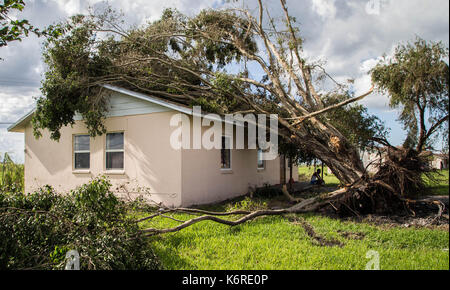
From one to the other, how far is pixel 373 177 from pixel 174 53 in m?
9.41

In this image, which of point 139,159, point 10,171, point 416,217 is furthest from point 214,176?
point 10,171

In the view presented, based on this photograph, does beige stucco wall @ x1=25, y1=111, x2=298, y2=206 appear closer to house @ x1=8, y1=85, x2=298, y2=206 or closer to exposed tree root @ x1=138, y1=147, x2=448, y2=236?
house @ x1=8, y1=85, x2=298, y2=206

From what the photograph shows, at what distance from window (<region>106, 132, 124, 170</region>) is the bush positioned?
6.02 meters

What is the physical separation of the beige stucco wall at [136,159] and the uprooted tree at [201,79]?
926 millimetres

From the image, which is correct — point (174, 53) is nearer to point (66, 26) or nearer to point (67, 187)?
point (66, 26)

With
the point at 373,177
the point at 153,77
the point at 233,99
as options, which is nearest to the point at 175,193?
the point at 233,99

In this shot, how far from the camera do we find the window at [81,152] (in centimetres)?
1209

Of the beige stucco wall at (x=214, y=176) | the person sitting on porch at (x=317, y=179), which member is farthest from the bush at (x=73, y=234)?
the person sitting on porch at (x=317, y=179)

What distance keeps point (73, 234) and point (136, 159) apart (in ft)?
21.2

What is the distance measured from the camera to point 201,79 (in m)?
11.4

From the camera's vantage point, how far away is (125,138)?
439 inches

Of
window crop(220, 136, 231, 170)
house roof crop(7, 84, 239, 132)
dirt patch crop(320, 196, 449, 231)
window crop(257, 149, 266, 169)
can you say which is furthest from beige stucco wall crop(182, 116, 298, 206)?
dirt patch crop(320, 196, 449, 231)

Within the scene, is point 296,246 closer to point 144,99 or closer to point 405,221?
point 405,221

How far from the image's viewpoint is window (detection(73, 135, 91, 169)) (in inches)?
476
